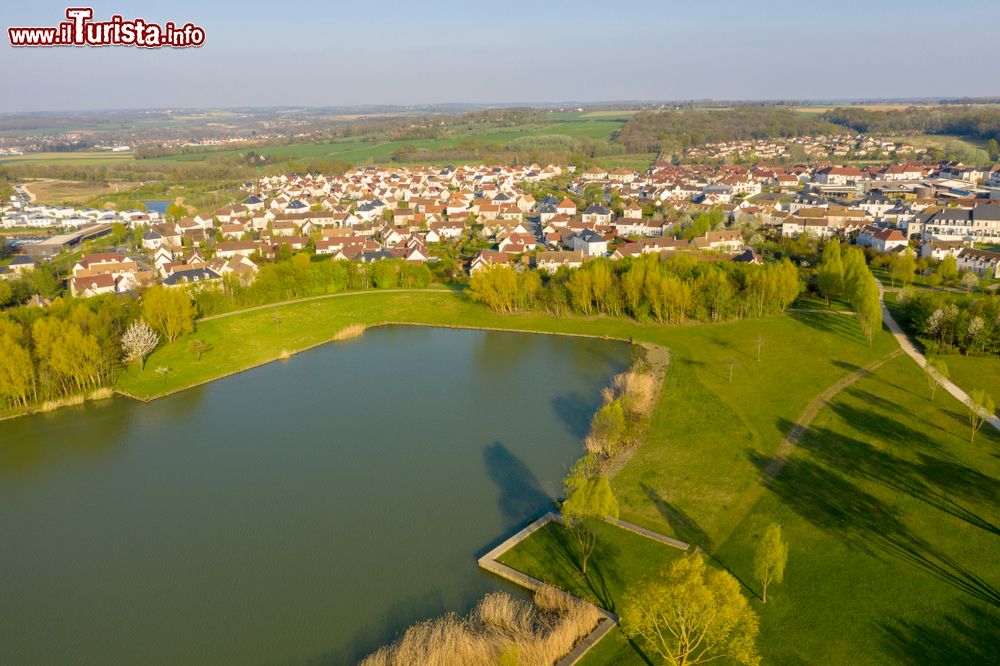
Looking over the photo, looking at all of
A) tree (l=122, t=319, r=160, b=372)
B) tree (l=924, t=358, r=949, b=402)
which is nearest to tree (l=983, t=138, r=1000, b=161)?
tree (l=924, t=358, r=949, b=402)

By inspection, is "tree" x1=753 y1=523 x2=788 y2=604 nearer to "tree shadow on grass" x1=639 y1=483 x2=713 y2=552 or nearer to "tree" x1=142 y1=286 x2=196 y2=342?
"tree shadow on grass" x1=639 y1=483 x2=713 y2=552

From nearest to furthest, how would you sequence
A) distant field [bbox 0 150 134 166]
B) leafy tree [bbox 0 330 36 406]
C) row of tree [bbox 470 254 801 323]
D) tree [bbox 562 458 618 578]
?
tree [bbox 562 458 618 578] → leafy tree [bbox 0 330 36 406] → row of tree [bbox 470 254 801 323] → distant field [bbox 0 150 134 166]

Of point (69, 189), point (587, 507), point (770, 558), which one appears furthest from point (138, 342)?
point (69, 189)

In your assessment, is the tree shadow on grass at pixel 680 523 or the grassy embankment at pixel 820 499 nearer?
the grassy embankment at pixel 820 499

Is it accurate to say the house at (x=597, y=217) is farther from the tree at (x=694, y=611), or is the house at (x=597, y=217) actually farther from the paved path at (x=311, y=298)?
the tree at (x=694, y=611)

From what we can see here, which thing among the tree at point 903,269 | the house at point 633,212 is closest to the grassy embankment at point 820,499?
the tree at point 903,269

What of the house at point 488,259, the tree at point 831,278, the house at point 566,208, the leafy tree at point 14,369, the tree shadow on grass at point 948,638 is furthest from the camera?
the house at point 566,208

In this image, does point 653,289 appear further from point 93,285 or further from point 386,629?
point 93,285
